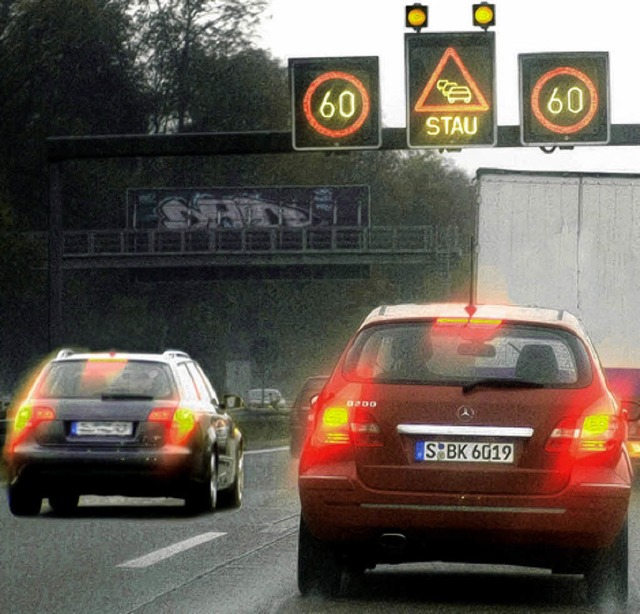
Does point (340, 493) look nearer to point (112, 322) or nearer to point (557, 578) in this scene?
point (557, 578)

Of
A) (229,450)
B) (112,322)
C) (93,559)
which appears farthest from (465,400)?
(112,322)

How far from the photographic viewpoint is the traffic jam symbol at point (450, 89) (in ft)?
80.0

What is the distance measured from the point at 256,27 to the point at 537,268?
2372 inches

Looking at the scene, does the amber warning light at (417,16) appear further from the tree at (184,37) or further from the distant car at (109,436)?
the tree at (184,37)

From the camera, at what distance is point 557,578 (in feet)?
43.0

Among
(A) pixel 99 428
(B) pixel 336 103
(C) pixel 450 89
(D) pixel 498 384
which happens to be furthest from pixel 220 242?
(D) pixel 498 384

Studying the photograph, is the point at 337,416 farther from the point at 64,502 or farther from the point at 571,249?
the point at 571,249

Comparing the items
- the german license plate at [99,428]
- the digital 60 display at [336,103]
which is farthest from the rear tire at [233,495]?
the digital 60 display at [336,103]

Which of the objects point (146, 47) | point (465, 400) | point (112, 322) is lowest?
point (112, 322)

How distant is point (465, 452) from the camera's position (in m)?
11.0

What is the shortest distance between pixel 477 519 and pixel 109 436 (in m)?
7.21

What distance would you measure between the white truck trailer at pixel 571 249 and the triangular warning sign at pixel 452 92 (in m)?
0.98

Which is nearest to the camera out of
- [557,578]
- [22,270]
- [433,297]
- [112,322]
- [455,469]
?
[455,469]

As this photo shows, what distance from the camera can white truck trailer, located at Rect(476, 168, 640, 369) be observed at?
23.0 m
